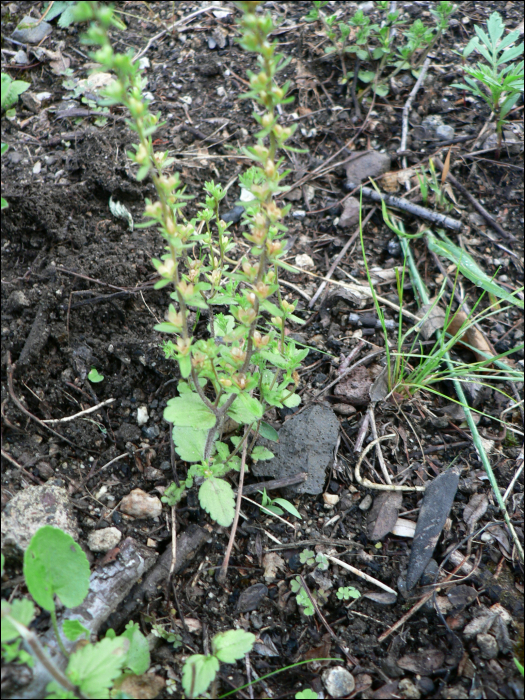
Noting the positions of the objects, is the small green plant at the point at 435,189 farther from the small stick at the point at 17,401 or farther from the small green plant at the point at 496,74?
the small stick at the point at 17,401

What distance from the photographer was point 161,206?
1.66 meters

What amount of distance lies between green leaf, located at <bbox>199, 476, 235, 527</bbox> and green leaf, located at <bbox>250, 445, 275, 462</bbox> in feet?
0.95

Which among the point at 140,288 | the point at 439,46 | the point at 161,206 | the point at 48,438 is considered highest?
the point at 161,206

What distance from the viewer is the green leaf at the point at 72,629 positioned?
1.82m

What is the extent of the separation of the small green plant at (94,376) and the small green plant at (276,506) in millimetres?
995

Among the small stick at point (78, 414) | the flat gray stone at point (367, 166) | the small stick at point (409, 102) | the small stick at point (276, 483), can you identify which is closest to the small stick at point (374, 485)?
the small stick at point (276, 483)

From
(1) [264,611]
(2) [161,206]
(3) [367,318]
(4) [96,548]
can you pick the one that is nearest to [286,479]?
(1) [264,611]

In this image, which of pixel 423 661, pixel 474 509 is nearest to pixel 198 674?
pixel 423 661

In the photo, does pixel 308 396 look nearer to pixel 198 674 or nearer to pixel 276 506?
pixel 276 506

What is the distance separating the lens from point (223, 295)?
218 cm

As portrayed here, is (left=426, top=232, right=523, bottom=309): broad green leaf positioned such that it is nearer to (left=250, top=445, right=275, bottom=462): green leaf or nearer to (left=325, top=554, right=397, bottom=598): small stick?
(left=250, top=445, right=275, bottom=462): green leaf

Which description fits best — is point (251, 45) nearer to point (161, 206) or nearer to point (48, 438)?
point (161, 206)

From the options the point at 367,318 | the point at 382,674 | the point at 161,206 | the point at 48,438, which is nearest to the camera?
the point at 161,206

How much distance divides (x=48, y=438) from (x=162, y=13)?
12.1 ft
